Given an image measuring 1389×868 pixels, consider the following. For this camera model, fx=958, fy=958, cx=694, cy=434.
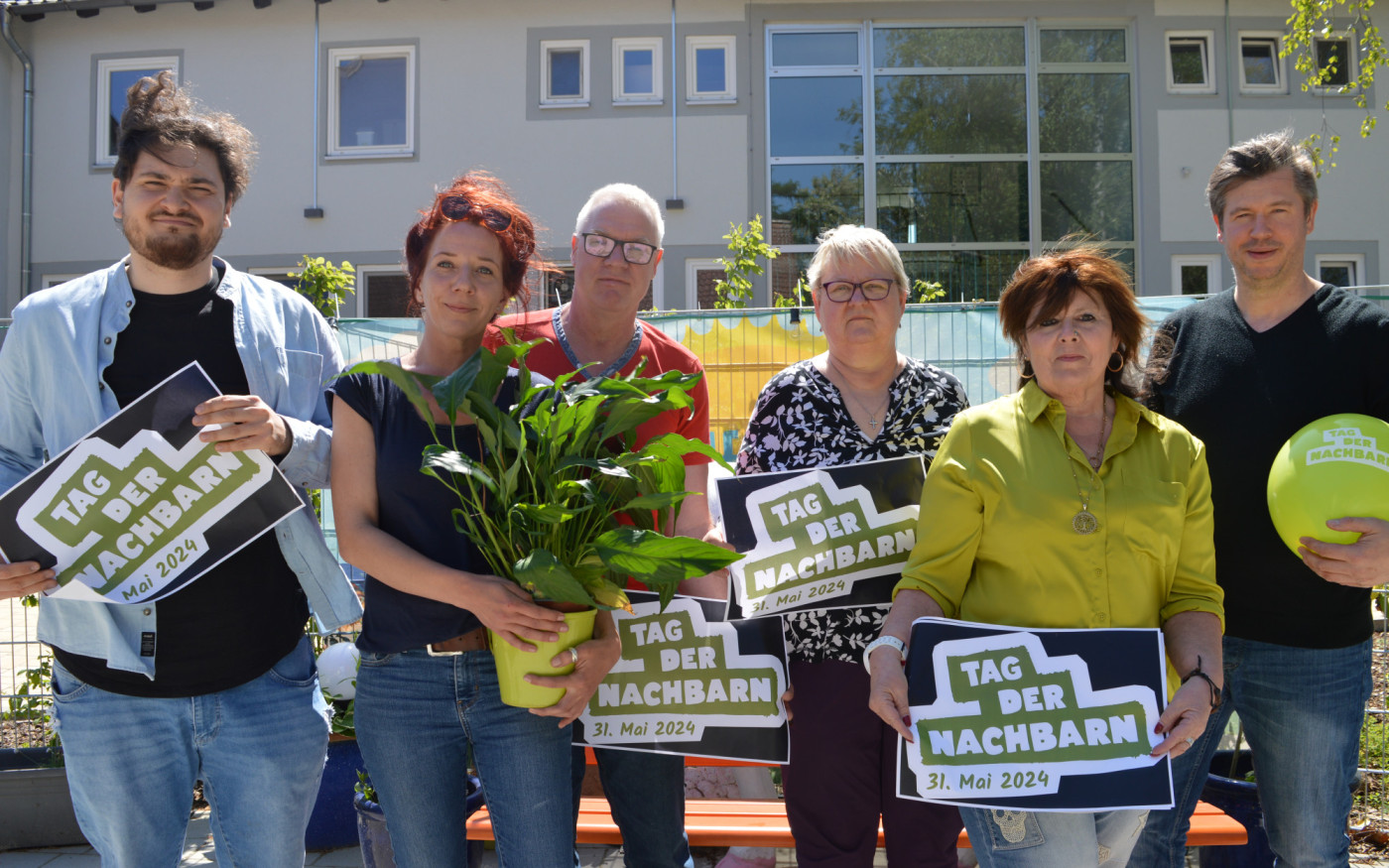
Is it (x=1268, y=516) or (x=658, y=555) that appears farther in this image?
(x=1268, y=516)

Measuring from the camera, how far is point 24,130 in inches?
550

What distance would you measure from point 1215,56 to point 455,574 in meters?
14.8

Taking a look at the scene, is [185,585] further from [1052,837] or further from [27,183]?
[27,183]

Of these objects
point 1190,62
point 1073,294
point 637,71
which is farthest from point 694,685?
point 1190,62

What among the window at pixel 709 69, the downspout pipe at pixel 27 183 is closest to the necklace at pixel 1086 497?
the window at pixel 709 69

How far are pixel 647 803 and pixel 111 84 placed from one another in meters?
15.6

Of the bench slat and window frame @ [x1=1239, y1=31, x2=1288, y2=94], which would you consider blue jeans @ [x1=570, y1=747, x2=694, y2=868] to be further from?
window frame @ [x1=1239, y1=31, x2=1288, y2=94]

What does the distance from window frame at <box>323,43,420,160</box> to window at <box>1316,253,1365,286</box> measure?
12.9 m

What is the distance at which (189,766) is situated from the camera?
7.99 feet

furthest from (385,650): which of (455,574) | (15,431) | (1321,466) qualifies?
(1321,466)

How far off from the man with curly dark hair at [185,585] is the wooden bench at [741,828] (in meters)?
1.07

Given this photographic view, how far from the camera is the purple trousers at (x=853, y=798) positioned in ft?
8.88

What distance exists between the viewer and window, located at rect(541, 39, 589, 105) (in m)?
13.3

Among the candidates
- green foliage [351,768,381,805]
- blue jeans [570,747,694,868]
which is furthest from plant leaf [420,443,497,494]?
green foliage [351,768,381,805]
